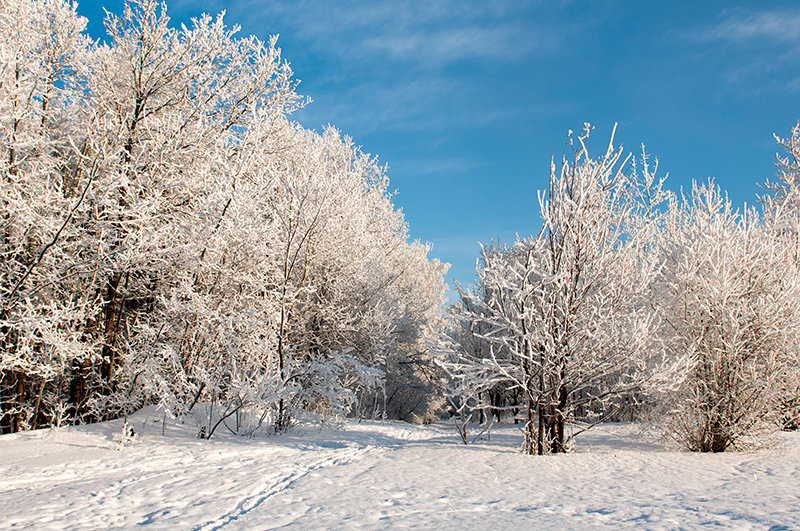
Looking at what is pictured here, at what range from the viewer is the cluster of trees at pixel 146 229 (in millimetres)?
7398

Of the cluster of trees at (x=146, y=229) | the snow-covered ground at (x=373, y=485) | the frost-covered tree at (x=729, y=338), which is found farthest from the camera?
the cluster of trees at (x=146, y=229)

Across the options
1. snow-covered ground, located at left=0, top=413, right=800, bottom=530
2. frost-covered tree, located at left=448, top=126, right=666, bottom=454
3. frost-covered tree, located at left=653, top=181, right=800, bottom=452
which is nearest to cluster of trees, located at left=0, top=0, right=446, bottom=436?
snow-covered ground, located at left=0, top=413, right=800, bottom=530

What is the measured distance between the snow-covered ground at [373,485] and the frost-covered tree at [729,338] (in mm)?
508

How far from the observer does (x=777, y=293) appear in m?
6.68

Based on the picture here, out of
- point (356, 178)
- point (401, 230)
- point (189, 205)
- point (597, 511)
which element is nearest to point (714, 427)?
point (597, 511)

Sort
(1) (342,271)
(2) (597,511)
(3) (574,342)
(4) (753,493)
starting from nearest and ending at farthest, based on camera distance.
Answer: (2) (597,511), (4) (753,493), (3) (574,342), (1) (342,271)

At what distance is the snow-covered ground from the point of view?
12.5 feet

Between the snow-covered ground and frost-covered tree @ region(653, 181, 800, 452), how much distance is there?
0.51 m

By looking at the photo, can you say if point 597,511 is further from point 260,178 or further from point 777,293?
point 260,178

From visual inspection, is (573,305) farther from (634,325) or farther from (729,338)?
(729,338)

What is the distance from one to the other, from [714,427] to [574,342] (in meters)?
2.40

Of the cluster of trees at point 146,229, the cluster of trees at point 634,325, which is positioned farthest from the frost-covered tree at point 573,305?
the cluster of trees at point 146,229

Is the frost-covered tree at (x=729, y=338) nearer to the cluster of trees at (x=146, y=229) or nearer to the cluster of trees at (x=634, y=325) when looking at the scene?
the cluster of trees at (x=634, y=325)

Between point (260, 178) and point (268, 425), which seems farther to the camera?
point (260, 178)
